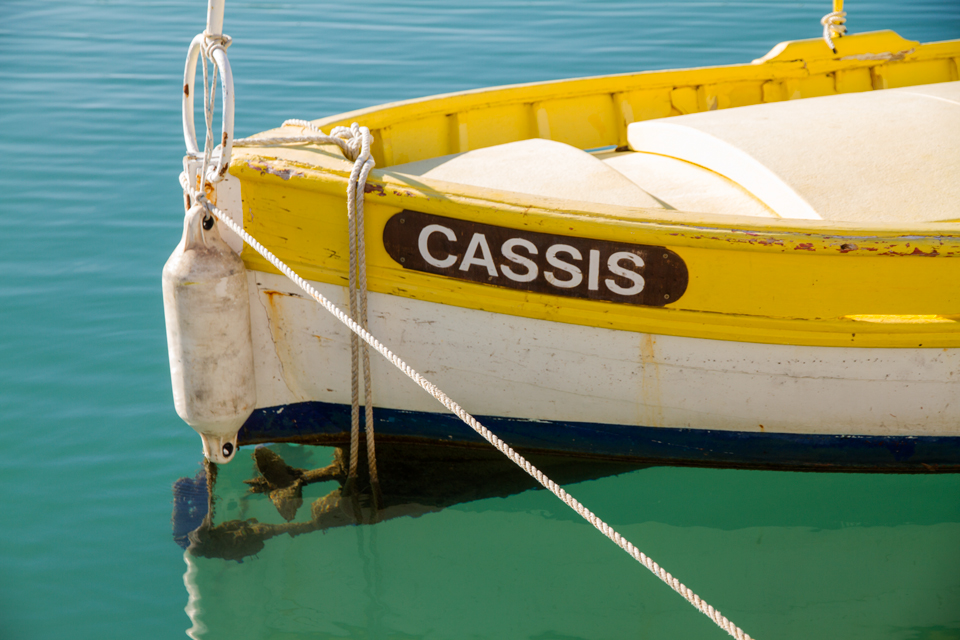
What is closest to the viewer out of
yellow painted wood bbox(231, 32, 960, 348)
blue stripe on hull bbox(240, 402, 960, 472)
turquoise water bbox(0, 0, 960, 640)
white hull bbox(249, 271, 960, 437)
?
yellow painted wood bbox(231, 32, 960, 348)

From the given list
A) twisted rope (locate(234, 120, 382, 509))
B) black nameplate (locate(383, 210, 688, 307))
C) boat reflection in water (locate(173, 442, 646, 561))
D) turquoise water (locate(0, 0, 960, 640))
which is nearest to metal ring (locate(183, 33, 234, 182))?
twisted rope (locate(234, 120, 382, 509))

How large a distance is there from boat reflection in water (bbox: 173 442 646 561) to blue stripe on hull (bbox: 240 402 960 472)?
0.12m

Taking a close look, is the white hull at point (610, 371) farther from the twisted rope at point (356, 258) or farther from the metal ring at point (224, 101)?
the metal ring at point (224, 101)

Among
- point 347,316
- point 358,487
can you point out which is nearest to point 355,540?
point 358,487

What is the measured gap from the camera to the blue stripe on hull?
301cm

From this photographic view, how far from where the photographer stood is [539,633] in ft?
8.75

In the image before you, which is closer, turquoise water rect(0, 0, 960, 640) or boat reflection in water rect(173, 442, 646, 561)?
turquoise water rect(0, 0, 960, 640)

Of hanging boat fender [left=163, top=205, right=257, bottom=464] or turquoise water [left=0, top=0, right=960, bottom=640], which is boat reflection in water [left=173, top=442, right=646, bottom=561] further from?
hanging boat fender [left=163, top=205, right=257, bottom=464]

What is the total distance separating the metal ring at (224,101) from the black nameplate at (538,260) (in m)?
0.56

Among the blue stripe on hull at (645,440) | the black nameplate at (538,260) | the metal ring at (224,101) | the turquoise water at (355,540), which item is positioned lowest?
the turquoise water at (355,540)

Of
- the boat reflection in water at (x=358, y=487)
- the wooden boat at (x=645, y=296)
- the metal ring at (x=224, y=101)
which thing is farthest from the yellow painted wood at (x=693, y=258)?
the boat reflection in water at (x=358, y=487)

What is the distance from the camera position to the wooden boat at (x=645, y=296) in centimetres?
266

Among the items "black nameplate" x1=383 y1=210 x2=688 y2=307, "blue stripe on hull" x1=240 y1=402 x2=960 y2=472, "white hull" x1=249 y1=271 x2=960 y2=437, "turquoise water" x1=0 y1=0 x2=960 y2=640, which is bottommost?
"turquoise water" x1=0 y1=0 x2=960 y2=640

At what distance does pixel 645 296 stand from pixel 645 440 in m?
0.63
